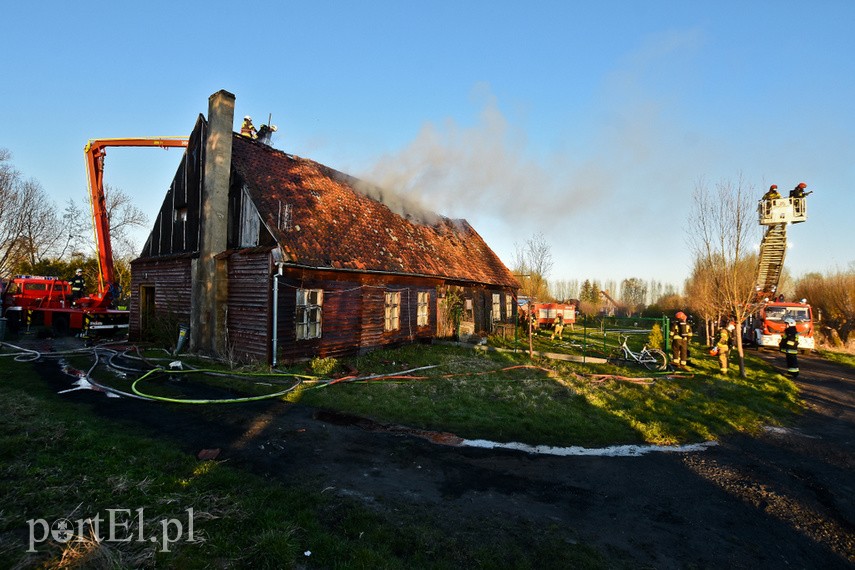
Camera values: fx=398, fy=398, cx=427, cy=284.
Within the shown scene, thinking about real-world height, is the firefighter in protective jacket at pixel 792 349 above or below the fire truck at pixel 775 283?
below

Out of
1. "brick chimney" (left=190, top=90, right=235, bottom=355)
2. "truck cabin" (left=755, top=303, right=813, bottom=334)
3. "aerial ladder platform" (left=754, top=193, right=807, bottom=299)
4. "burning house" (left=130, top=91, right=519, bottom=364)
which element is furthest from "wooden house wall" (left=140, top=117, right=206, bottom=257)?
"truck cabin" (left=755, top=303, right=813, bottom=334)

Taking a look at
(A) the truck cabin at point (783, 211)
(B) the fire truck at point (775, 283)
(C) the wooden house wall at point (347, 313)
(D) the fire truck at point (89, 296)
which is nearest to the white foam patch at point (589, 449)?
(C) the wooden house wall at point (347, 313)

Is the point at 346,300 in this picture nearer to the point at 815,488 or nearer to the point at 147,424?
the point at 147,424

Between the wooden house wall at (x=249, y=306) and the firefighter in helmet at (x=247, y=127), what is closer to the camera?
the wooden house wall at (x=249, y=306)

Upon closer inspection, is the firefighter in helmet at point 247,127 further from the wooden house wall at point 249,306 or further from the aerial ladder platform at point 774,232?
the aerial ladder platform at point 774,232

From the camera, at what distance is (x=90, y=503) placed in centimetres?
396

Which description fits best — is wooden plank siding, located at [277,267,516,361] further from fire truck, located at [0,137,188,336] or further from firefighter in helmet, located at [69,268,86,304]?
firefighter in helmet, located at [69,268,86,304]

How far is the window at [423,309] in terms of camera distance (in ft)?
55.8

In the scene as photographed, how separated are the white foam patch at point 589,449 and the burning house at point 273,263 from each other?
7.21 m

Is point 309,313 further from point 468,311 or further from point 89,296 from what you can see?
point 89,296

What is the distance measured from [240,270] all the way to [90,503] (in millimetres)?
8994

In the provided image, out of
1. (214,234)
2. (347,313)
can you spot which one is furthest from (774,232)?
(214,234)

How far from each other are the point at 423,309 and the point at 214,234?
848cm

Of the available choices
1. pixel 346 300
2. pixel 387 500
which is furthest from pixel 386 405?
pixel 346 300
